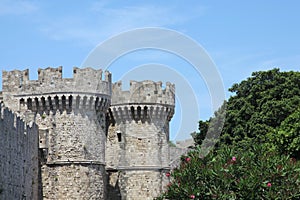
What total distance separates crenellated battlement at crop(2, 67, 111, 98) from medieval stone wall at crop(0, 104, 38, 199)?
1.88 meters

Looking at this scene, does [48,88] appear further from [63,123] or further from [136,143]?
[136,143]

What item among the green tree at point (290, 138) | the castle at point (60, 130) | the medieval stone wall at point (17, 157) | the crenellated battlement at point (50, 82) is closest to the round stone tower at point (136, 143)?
the castle at point (60, 130)

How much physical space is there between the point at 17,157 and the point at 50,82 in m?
5.12

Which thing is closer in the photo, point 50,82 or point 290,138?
point 50,82

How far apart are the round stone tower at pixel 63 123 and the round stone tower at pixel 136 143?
12.0 ft

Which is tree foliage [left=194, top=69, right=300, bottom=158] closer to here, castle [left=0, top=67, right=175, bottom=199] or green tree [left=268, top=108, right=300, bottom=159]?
green tree [left=268, top=108, right=300, bottom=159]

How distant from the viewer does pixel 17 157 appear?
2675cm

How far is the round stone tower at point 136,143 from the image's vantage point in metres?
35.2

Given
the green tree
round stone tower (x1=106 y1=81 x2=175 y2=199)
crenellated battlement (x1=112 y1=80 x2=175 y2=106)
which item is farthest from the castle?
the green tree

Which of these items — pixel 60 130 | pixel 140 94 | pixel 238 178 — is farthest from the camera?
pixel 140 94

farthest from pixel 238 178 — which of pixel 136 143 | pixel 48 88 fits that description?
pixel 136 143

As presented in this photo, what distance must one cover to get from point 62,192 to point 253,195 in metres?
8.90

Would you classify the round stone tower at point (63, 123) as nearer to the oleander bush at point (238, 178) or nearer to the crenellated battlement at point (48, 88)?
the crenellated battlement at point (48, 88)

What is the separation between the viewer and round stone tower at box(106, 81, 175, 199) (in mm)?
35219
